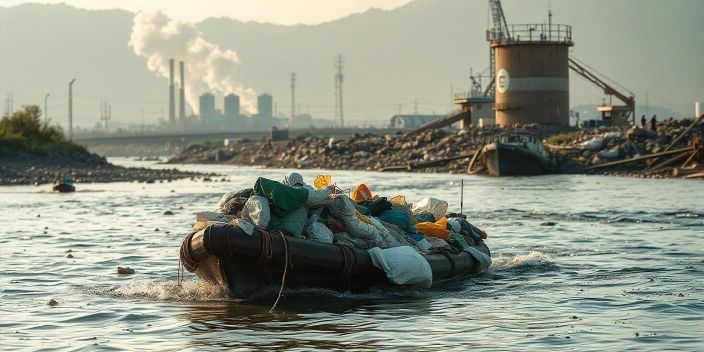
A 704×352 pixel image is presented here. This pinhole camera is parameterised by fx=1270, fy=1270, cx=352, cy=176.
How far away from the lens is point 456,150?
78.5 meters

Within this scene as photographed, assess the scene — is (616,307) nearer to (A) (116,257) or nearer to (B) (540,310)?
(B) (540,310)

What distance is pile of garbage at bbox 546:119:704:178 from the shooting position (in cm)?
5831

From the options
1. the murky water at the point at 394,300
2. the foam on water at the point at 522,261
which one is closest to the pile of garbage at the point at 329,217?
the murky water at the point at 394,300

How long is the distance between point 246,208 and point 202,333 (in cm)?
263

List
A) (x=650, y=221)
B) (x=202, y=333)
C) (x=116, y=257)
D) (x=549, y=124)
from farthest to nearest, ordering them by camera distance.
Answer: (x=549, y=124), (x=650, y=221), (x=116, y=257), (x=202, y=333)

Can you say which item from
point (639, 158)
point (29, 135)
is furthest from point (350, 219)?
point (29, 135)

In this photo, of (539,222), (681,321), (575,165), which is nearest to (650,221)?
(539,222)

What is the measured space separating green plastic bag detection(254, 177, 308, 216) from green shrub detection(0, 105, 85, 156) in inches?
2097

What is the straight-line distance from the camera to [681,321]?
15195mm

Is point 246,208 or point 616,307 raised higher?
point 246,208

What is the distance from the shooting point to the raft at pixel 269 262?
16000 mm

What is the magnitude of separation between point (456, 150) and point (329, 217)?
6076 centimetres

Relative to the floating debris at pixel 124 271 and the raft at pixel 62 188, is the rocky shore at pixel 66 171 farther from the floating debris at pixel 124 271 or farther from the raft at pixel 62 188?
the floating debris at pixel 124 271

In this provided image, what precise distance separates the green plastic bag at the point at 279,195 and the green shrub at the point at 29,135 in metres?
53.3
